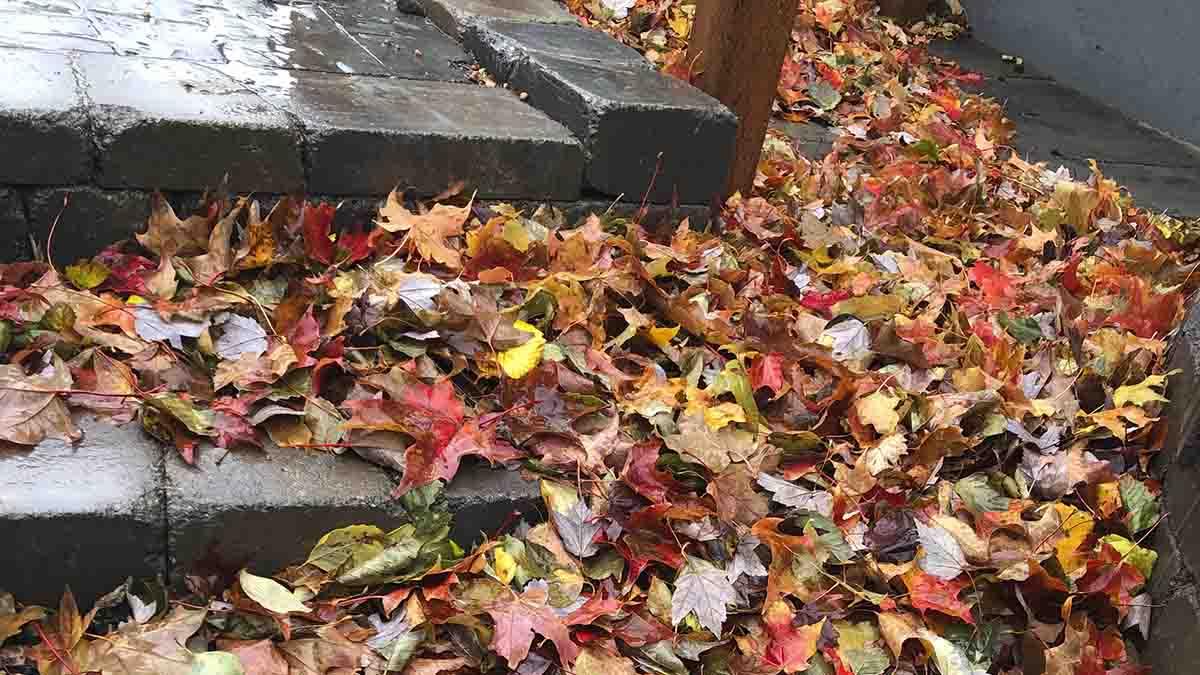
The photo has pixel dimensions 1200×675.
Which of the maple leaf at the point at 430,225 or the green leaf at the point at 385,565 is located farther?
the maple leaf at the point at 430,225

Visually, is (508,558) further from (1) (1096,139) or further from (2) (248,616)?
(1) (1096,139)

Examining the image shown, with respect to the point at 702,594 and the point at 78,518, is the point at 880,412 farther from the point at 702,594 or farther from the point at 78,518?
the point at 78,518

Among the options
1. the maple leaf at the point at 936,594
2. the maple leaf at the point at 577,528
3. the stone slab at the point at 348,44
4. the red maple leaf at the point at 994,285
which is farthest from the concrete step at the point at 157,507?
the red maple leaf at the point at 994,285

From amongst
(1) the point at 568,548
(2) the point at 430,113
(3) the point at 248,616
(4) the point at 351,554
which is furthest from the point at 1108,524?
(2) the point at 430,113

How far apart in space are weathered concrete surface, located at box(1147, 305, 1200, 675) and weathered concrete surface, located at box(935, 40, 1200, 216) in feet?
6.18

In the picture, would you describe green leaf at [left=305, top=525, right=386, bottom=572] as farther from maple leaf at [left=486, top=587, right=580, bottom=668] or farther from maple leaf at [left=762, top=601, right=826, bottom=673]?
maple leaf at [left=762, top=601, right=826, bottom=673]

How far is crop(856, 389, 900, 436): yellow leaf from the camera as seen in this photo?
6.01 ft

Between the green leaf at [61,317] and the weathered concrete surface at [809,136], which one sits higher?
the weathered concrete surface at [809,136]

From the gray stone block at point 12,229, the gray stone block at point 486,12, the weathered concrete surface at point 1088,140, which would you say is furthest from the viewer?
the weathered concrete surface at point 1088,140

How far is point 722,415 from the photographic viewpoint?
1.82m

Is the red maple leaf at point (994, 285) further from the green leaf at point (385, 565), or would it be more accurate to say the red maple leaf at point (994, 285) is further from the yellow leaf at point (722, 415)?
the green leaf at point (385, 565)

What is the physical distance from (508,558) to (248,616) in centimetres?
39

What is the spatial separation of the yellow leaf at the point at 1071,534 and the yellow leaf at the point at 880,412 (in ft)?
1.02

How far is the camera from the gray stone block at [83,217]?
71.3 inches
